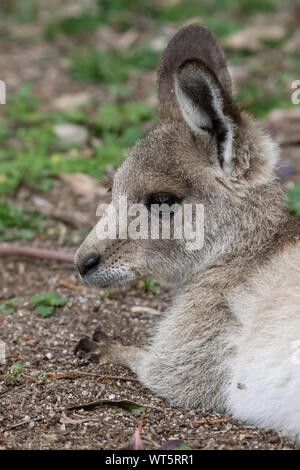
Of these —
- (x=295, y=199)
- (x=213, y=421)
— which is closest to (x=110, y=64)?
(x=295, y=199)

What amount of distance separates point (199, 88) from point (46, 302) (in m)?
2.24

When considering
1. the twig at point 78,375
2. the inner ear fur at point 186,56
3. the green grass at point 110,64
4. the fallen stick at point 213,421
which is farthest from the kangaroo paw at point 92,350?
the green grass at point 110,64

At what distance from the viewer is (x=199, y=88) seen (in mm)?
4648

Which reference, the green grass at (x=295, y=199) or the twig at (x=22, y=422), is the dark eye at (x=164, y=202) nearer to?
the green grass at (x=295, y=199)

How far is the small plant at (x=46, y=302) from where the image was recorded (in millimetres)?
5867

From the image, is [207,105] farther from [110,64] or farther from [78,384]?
[110,64]

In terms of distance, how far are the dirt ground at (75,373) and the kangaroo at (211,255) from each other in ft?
0.69

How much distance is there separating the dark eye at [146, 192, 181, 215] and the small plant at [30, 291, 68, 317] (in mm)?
1416

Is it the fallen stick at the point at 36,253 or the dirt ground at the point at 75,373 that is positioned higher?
the fallen stick at the point at 36,253

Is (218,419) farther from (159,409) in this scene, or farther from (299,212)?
(299,212)

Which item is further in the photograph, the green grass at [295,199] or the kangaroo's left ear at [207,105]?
the green grass at [295,199]

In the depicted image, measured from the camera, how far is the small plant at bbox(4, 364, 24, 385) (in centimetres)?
486


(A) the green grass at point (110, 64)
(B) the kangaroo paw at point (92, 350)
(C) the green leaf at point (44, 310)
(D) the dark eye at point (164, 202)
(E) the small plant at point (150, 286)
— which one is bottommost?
(B) the kangaroo paw at point (92, 350)
